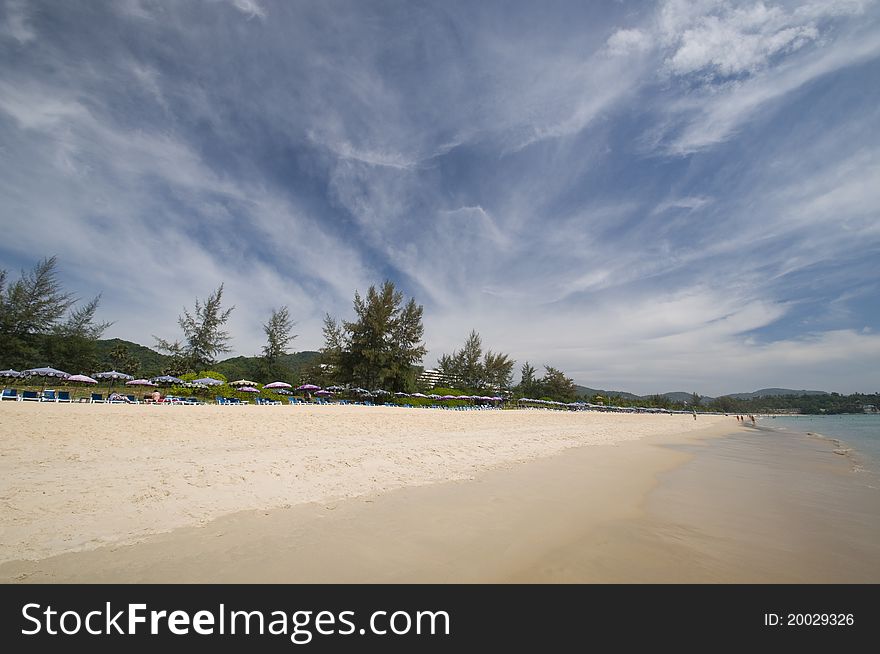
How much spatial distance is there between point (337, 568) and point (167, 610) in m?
1.53

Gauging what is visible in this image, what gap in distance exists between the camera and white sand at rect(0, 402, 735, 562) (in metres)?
4.93

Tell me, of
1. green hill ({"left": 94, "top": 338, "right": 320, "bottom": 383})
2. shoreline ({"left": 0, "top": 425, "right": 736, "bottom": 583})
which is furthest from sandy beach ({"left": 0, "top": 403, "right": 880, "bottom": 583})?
green hill ({"left": 94, "top": 338, "right": 320, "bottom": 383})

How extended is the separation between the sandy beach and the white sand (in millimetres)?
→ 44

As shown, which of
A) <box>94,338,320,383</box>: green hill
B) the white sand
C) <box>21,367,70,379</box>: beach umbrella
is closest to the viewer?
the white sand

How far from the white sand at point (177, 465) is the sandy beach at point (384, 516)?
1.7 inches

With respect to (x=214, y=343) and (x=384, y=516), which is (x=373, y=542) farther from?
(x=214, y=343)

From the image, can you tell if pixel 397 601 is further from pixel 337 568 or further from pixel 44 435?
pixel 44 435

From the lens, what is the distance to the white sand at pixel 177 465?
4926mm

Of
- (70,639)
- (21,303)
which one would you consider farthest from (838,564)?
(21,303)

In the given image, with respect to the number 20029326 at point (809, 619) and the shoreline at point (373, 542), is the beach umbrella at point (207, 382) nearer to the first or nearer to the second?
the shoreline at point (373, 542)

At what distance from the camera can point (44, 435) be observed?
9.58m

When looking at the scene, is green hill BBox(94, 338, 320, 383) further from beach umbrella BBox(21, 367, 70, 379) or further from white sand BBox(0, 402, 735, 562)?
white sand BBox(0, 402, 735, 562)

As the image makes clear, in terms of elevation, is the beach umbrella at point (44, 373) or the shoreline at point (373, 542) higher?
the beach umbrella at point (44, 373)

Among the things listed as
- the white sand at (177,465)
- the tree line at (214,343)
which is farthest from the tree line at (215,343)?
the white sand at (177,465)
